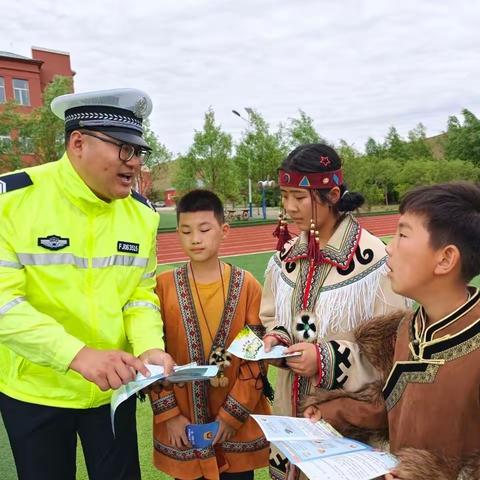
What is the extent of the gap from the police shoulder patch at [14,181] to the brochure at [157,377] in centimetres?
85

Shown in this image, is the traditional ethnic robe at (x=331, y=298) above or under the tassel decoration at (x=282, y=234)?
under

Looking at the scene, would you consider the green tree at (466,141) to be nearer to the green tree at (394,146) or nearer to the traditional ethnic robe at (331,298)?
the green tree at (394,146)

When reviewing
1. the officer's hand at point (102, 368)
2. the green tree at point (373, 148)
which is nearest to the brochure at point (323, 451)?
the officer's hand at point (102, 368)

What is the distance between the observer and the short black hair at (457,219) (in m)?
1.36

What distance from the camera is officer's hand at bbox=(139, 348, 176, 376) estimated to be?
5.83 feet

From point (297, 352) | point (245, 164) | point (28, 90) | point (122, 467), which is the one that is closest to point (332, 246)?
point (297, 352)

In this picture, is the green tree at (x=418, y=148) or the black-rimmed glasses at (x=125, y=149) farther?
the green tree at (x=418, y=148)

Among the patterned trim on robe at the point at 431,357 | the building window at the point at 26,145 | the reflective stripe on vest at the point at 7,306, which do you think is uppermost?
the building window at the point at 26,145

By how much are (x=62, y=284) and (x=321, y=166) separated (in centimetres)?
119

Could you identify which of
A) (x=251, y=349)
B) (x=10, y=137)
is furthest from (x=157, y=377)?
(x=10, y=137)

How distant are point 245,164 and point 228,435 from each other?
83.9 ft

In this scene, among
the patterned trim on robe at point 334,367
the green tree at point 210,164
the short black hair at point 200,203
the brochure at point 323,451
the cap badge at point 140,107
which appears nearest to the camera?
the brochure at point 323,451

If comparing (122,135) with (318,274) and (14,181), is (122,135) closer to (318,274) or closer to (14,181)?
(14,181)

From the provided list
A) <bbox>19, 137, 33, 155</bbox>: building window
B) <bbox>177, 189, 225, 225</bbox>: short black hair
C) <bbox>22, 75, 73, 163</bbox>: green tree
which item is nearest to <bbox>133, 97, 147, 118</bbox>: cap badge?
<bbox>177, 189, 225, 225</bbox>: short black hair
